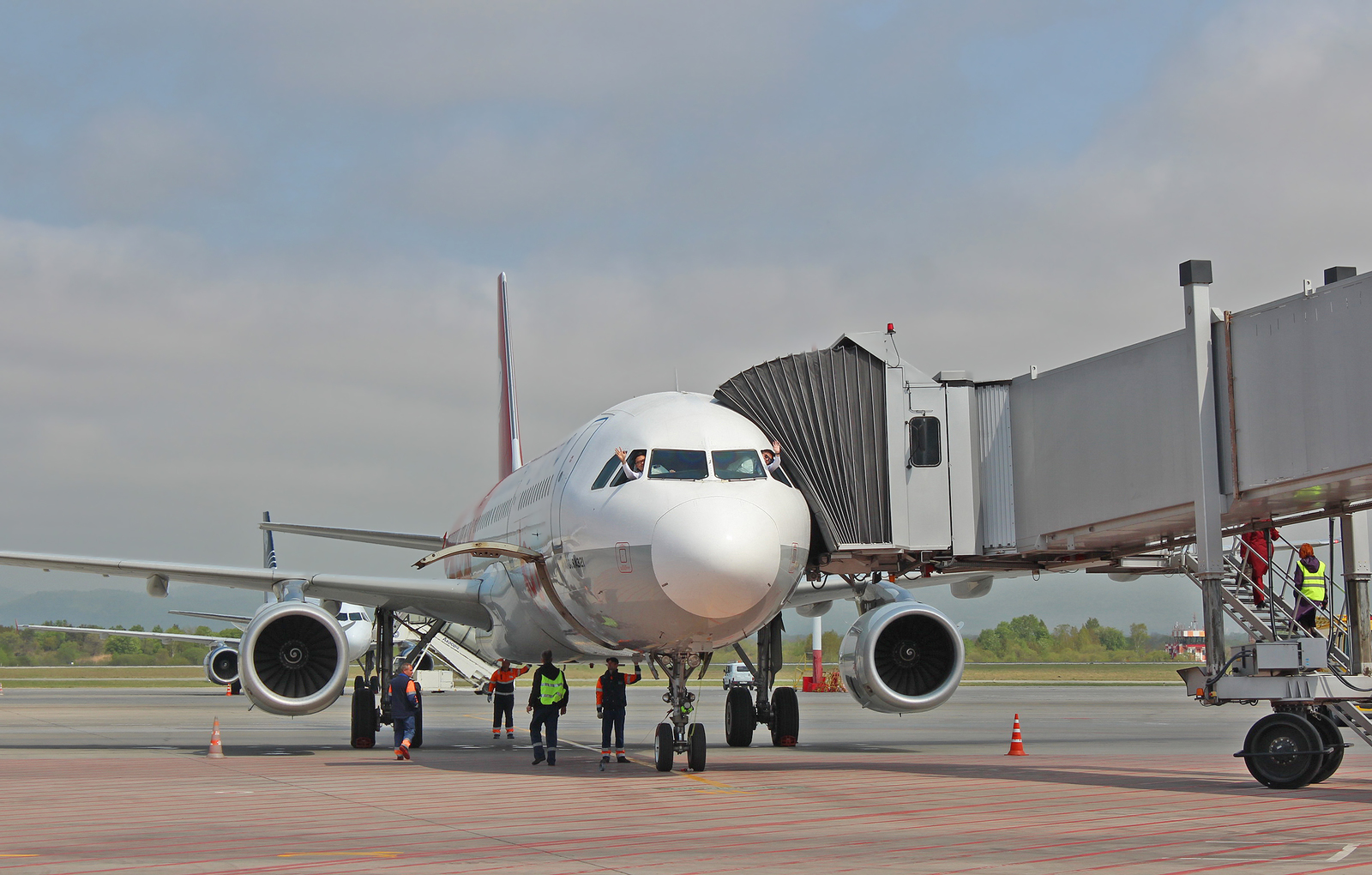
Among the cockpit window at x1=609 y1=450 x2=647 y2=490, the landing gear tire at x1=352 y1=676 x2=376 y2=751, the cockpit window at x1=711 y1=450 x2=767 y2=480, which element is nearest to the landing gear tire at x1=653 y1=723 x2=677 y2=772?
the cockpit window at x1=609 y1=450 x2=647 y2=490

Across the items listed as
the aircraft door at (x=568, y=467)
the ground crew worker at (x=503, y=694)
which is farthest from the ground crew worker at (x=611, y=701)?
the ground crew worker at (x=503, y=694)

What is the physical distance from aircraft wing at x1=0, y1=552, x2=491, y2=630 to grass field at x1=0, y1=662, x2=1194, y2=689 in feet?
120

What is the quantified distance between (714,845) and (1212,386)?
279 inches

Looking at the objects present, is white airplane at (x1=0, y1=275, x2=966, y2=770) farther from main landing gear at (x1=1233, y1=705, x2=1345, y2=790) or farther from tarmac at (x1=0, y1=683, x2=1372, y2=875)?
main landing gear at (x1=1233, y1=705, x2=1345, y2=790)

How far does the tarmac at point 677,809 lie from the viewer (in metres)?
7.73

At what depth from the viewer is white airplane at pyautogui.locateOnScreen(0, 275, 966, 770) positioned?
12.2 m

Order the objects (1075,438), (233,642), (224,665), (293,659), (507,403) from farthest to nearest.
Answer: (233,642)
(224,665)
(507,403)
(293,659)
(1075,438)

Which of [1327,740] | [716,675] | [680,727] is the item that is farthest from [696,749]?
[716,675]

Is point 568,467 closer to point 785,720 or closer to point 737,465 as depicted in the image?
point 737,465

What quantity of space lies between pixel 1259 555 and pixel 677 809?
6.48 metres

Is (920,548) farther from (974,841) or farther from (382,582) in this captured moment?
(382,582)

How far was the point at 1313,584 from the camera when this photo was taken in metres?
12.6

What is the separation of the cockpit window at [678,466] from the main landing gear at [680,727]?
6.21 feet

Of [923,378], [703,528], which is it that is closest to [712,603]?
[703,528]
